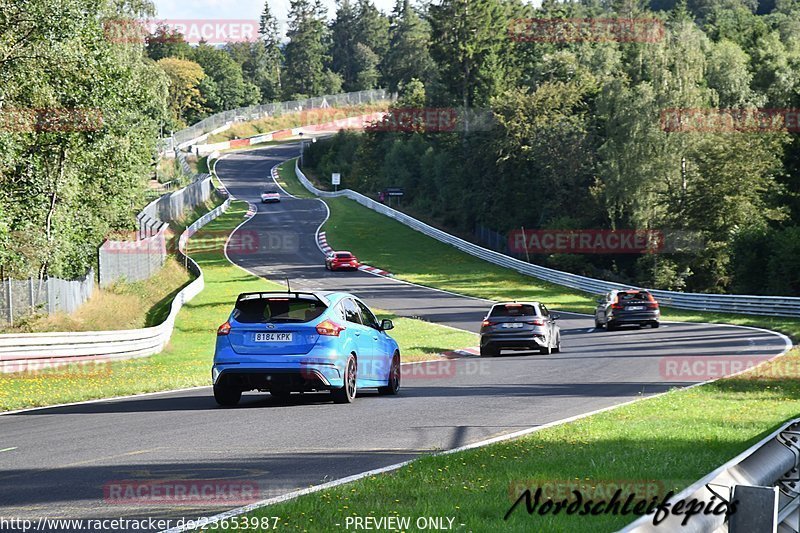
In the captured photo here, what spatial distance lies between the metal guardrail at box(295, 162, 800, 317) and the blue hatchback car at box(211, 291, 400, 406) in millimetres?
31277

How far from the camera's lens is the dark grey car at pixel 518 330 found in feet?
93.9

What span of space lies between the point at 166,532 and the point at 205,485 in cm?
185

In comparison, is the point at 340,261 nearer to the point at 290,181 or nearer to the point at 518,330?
the point at 518,330

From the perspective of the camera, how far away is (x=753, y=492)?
4.78 meters

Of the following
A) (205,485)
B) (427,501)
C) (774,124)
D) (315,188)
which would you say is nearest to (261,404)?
(205,485)

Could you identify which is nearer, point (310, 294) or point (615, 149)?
point (310, 294)

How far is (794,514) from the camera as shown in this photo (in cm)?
632

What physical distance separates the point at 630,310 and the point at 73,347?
21016 mm

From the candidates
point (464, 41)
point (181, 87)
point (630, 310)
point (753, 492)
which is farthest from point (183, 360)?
point (181, 87)

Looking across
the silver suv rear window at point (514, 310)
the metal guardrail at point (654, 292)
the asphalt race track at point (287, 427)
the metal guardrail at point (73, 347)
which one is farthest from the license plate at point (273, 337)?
the metal guardrail at point (654, 292)

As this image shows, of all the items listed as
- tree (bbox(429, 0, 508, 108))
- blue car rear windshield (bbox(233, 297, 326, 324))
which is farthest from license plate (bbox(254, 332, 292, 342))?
tree (bbox(429, 0, 508, 108))

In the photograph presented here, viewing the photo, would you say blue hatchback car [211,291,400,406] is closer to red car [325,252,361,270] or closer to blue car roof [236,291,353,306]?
blue car roof [236,291,353,306]

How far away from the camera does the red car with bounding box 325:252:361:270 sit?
6397cm

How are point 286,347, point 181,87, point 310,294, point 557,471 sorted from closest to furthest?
point 557,471 < point 286,347 < point 310,294 < point 181,87
